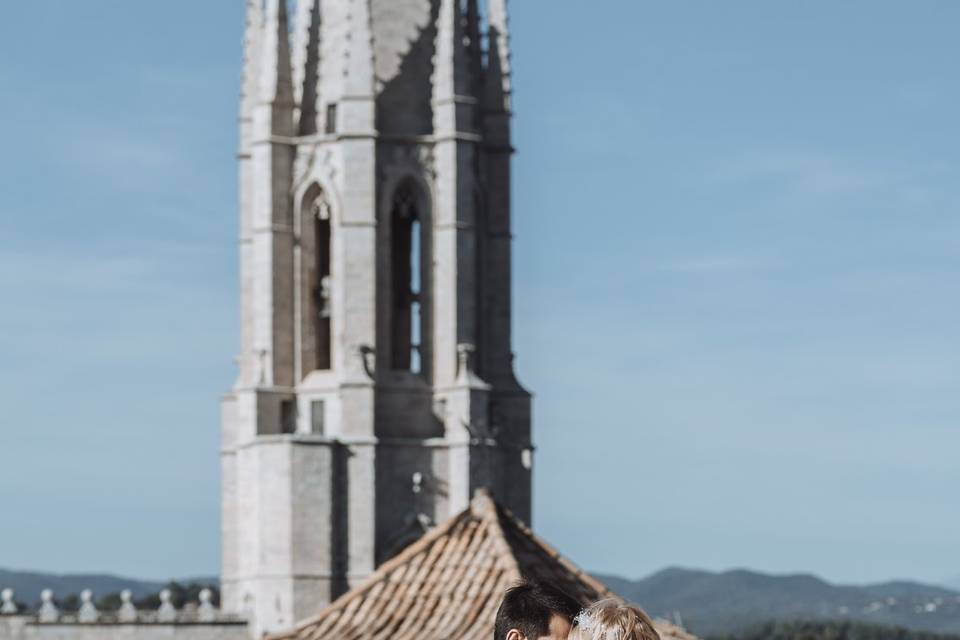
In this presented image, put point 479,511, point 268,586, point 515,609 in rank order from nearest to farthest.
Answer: point 515,609, point 479,511, point 268,586

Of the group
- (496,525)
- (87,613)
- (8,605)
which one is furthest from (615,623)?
(8,605)

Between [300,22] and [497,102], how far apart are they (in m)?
6.93

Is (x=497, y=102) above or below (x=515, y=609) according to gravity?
above

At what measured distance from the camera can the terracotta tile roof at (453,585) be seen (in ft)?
99.8

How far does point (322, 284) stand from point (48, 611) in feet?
54.7

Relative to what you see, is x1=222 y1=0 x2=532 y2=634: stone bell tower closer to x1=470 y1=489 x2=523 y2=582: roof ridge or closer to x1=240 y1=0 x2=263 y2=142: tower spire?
x1=240 y1=0 x2=263 y2=142: tower spire

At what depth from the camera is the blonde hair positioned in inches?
498

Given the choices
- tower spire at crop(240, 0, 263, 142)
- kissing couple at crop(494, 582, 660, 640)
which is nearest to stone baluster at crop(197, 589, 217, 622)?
tower spire at crop(240, 0, 263, 142)

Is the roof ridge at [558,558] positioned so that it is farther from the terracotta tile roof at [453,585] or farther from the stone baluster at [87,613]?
the stone baluster at [87,613]

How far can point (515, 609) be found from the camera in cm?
1345

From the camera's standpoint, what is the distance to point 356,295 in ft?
259

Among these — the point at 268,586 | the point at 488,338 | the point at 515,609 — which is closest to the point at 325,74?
the point at 488,338

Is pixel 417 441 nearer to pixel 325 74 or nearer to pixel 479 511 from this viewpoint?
Result: pixel 325 74

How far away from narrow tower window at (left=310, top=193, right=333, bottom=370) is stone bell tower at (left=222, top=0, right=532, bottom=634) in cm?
6
